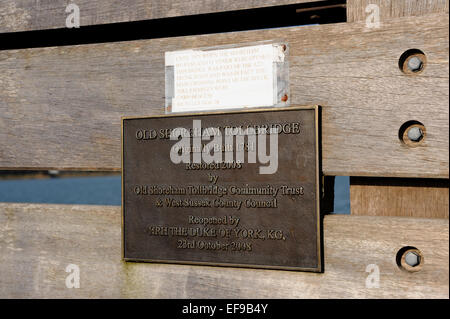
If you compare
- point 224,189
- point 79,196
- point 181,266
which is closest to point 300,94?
point 224,189

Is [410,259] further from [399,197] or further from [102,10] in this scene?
[102,10]

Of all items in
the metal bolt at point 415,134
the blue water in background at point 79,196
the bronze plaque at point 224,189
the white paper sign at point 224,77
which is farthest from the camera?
the blue water in background at point 79,196

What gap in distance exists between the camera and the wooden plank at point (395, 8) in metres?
3.35

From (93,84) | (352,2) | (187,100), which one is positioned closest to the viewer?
(352,2)

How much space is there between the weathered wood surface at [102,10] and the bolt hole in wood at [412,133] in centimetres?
109

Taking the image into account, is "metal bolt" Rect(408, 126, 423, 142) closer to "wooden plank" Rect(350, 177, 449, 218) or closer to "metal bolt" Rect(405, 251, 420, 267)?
"wooden plank" Rect(350, 177, 449, 218)

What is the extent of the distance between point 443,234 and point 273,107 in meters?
1.33

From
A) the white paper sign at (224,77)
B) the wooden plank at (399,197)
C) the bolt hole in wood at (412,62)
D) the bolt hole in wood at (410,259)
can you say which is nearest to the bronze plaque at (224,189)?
the white paper sign at (224,77)

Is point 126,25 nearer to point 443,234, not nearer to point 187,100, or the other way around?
point 187,100

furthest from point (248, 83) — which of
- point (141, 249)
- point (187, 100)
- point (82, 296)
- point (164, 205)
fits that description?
point (82, 296)

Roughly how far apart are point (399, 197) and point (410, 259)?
0.40 m

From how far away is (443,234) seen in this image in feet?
10.6

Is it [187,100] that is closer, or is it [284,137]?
[284,137]

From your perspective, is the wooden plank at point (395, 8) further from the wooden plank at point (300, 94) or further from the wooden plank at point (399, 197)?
the wooden plank at point (399, 197)
